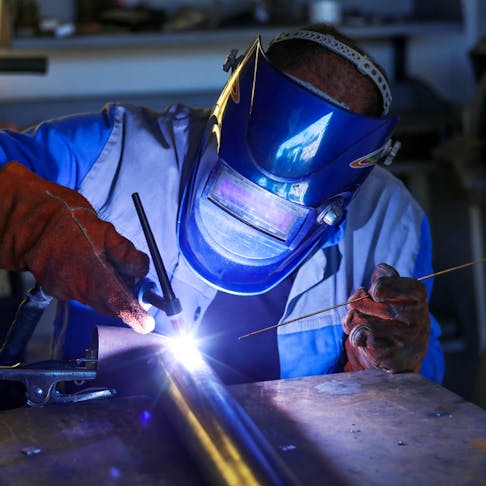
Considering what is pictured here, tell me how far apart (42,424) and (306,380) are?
43cm

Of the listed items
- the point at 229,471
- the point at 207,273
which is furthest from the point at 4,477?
the point at 207,273

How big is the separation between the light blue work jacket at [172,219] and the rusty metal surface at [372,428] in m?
0.30

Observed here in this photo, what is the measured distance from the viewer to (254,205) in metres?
1.50

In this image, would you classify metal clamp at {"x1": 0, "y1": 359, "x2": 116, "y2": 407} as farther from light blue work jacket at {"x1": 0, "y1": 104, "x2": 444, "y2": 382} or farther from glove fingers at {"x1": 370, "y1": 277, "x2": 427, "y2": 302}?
glove fingers at {"x1": 370, "y1": 277, "x2": 427, "y2": 302}

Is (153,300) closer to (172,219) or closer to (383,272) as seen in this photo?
(172,219)

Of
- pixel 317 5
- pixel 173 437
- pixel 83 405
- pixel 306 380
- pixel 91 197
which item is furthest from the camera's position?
pixel 317 5

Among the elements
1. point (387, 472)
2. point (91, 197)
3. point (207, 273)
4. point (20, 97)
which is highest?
point (20, 97)

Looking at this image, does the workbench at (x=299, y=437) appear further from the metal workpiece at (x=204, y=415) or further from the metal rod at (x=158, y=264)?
the metal rod at (x=158, y=264)

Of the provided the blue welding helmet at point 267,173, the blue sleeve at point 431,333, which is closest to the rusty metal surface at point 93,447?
the blue welding helmet at point 267,173

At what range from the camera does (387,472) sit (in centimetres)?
112

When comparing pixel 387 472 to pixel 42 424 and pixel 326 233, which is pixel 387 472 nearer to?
pixel 42 424

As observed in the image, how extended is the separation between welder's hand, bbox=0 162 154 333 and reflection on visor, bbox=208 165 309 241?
196 millimetres

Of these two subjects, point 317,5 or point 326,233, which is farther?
point 317,5

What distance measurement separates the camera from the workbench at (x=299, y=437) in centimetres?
111
